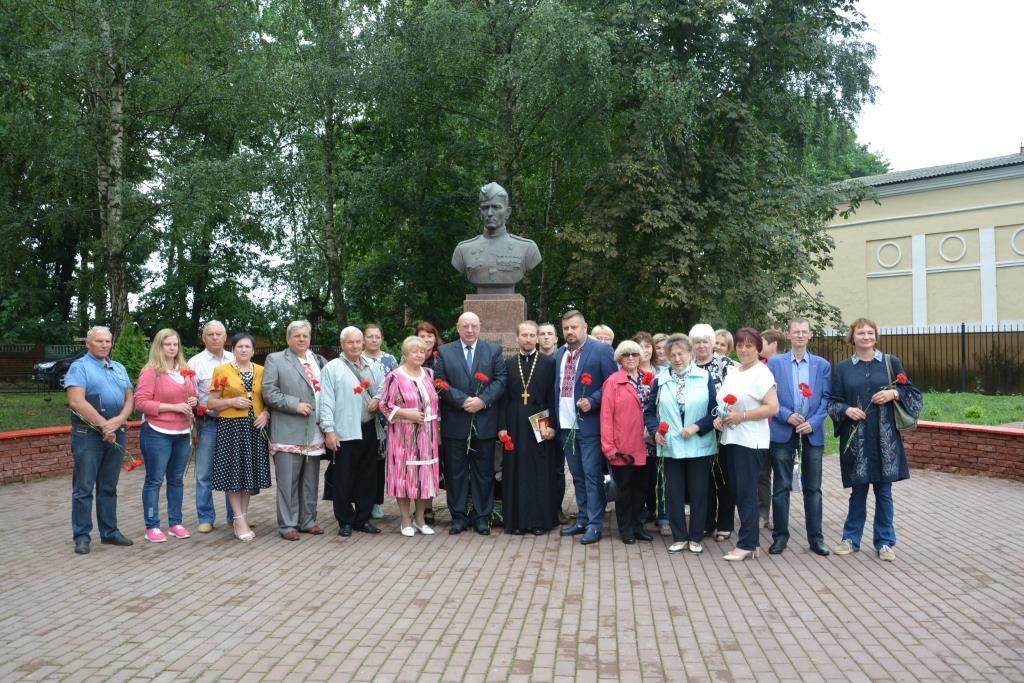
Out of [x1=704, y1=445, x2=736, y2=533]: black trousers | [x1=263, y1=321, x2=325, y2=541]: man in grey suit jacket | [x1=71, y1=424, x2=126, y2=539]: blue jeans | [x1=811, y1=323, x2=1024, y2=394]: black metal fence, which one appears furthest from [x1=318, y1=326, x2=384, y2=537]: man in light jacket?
[x1=811, y1=323, x2=1024, y2=394]: black metal fence

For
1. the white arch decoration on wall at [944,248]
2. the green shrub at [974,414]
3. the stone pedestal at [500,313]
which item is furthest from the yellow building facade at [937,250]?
the stone pedestal at [500,313]

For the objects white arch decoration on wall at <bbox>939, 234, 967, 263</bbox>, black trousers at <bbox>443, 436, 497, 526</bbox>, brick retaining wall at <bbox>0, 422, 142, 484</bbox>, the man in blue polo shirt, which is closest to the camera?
the man in blue polo shirt

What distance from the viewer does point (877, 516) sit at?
22.4 feet

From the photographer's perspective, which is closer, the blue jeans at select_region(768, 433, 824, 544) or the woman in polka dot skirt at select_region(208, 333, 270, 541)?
the blue jeans at select_region(768, 433, 824, 544)

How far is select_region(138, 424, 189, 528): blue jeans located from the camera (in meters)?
7.41

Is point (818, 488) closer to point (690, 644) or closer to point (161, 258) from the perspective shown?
point (690, 644)

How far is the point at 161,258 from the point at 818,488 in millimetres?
24920

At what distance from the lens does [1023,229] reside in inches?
1064

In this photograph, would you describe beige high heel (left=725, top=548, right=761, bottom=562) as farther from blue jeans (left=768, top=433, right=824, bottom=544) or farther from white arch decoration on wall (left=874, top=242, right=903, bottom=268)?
white arch decoration on wall (left=874, top=242, right=903, bottom=268)

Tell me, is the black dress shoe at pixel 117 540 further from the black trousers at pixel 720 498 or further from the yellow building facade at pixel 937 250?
the yellow building facade at pixel 937 250

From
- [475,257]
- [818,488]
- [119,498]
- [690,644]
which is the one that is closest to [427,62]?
[475,257]

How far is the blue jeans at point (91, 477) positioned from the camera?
7.16 m

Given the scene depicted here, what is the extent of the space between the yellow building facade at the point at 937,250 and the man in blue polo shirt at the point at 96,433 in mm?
25843

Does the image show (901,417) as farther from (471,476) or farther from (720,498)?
(471,476)
